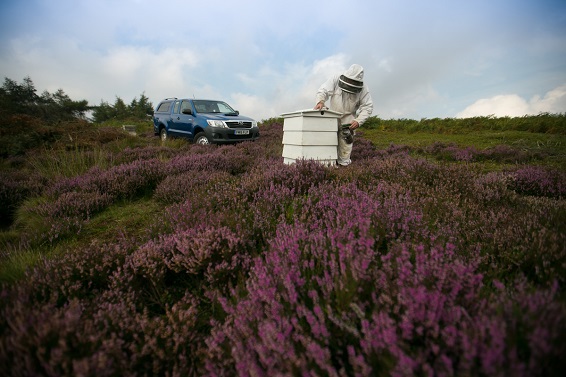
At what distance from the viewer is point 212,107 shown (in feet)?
38.7

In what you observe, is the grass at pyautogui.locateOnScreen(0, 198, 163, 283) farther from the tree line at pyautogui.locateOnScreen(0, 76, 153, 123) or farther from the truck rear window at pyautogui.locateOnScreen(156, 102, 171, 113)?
the tree line at pyautogui.locateOnScreen(0, 76, 153, 123)

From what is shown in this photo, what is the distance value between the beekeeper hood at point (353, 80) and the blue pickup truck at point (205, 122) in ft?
16.3

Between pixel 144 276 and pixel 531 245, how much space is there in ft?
9.91

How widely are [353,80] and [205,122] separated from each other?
598 cm

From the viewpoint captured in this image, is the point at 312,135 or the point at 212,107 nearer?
the point at 312,135

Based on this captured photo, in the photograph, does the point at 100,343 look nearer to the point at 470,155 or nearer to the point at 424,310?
the point at 424,310

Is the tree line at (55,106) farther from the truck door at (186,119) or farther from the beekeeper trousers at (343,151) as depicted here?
the beekeeper trousers at (343,151)

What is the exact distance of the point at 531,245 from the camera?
7.11ft

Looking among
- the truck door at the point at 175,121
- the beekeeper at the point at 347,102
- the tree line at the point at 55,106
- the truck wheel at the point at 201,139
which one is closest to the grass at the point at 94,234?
the beekeeper at the point at 347,102

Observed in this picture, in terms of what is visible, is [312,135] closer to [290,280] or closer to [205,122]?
[290,280]

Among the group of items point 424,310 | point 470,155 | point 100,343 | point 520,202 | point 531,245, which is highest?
point 470,155

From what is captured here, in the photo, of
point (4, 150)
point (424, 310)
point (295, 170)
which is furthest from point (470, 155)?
point (4, 150)

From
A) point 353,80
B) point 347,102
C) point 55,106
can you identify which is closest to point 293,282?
point 353,80

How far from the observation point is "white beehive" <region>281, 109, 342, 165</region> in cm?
580
